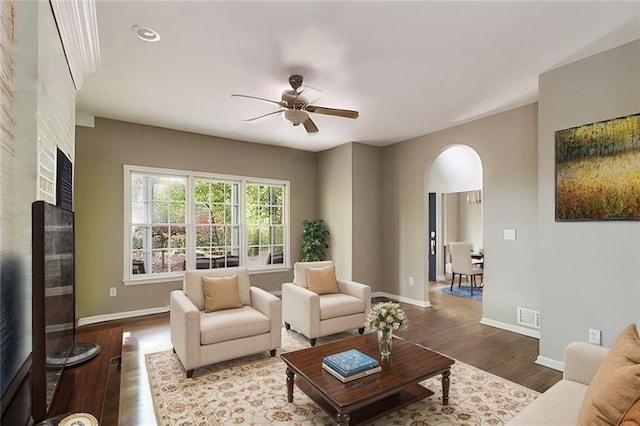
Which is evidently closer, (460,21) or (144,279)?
(460,21)

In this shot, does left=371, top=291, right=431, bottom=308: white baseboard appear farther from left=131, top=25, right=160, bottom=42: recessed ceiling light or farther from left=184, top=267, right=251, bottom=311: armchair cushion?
left=131, top=25, right=160, bottom=42: recessed ceiling light

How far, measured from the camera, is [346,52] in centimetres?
281

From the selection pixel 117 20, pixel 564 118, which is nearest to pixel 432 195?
pixel 564 118

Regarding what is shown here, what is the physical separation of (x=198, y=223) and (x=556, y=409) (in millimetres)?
4982

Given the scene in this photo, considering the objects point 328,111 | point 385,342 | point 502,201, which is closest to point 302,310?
point 385,342

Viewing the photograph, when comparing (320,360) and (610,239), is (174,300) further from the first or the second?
(610,239)

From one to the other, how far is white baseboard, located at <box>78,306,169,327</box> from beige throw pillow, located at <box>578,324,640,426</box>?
5061 millimetres

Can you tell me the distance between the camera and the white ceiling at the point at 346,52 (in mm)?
2281

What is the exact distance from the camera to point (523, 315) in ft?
13.5

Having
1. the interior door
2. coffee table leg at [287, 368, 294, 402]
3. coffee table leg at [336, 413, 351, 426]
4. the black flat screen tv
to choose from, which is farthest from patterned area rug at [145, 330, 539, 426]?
the interior door

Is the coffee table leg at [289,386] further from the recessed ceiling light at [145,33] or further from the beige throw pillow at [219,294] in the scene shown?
the recessed ceiling light at [145,33]

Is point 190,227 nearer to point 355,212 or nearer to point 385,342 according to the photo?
point 355,212

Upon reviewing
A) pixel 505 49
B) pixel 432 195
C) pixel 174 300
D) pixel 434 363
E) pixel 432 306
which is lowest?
pixel 432 306

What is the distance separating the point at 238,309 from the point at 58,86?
7.98 feet
